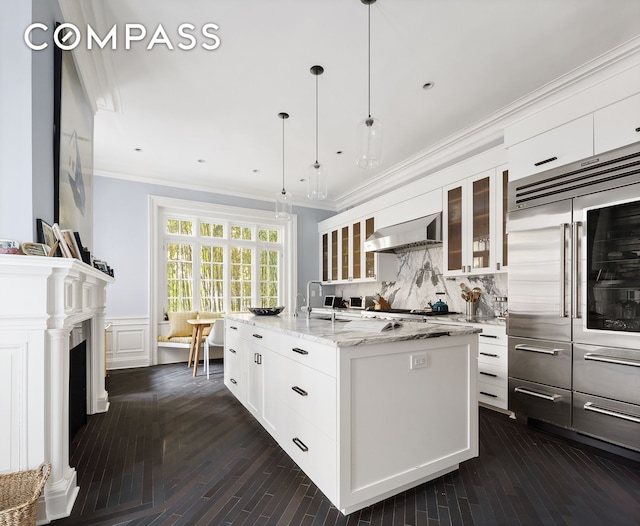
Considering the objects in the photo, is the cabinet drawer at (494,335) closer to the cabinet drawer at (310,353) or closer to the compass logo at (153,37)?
the cabinet drawer at (310,353)

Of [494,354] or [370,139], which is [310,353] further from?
[494,354]

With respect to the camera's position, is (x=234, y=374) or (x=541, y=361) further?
(x=234, y=374)

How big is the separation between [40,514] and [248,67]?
309 centimetres

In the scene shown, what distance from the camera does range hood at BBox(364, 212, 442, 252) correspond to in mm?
4133

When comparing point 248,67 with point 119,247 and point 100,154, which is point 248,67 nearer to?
point 100,154

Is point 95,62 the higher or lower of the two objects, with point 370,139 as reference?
higher

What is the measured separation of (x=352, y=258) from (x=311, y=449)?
4074 millimetres

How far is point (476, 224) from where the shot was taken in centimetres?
365

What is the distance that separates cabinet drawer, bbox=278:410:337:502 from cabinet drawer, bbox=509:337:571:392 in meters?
1.94

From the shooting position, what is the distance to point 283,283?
646cm

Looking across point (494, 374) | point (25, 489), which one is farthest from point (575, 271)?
point (25, 489)

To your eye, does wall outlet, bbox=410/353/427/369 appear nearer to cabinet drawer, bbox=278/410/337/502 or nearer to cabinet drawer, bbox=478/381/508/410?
cabinet drawer, bbox=278/410/337/502

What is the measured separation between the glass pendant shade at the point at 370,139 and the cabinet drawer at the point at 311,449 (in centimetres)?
168

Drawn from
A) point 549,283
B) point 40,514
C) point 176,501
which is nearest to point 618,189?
point 549,283
